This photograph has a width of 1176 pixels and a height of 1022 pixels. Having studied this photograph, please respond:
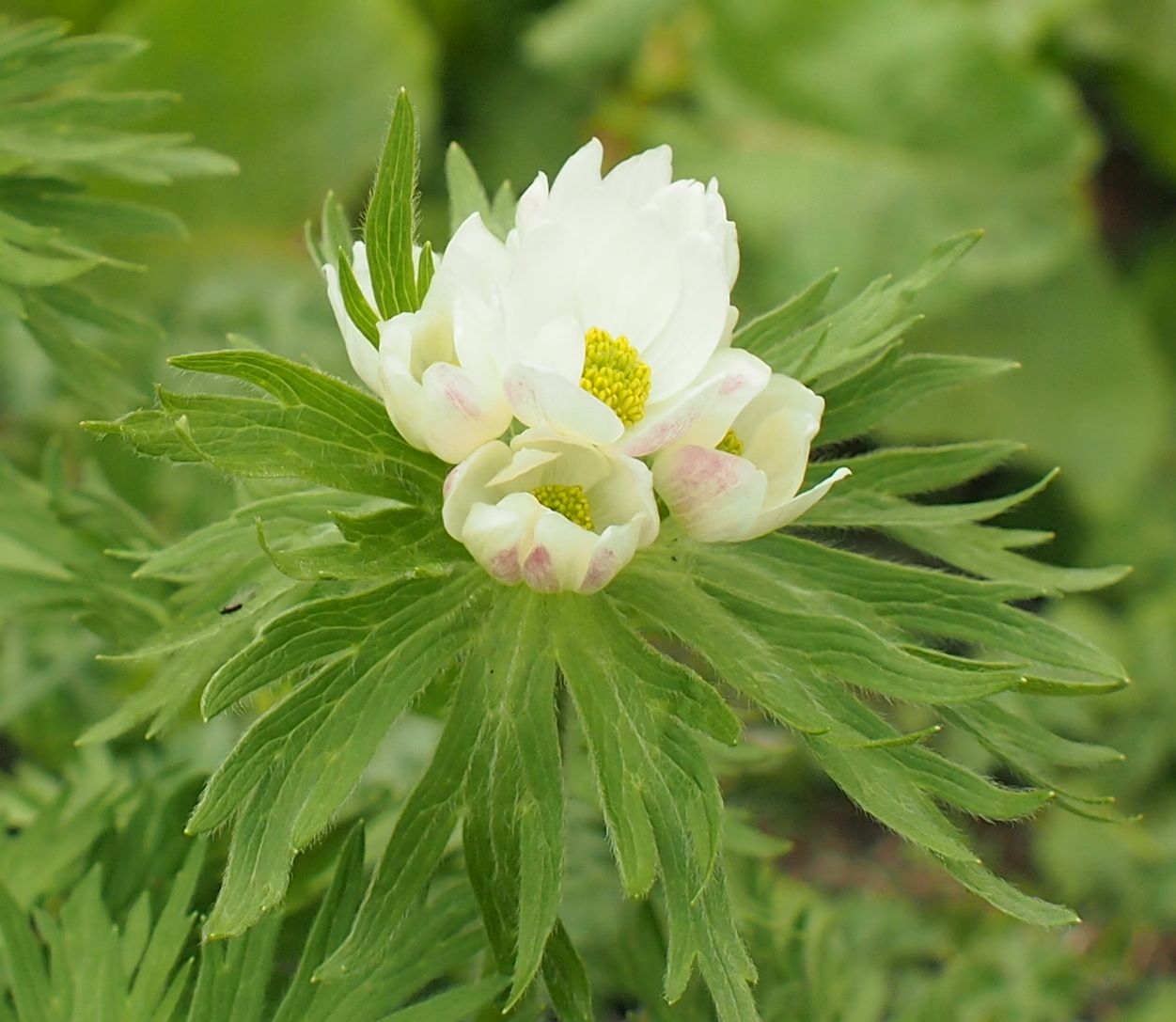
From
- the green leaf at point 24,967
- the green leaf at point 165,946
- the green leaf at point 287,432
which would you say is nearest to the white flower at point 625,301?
the green leaf at point 287,432

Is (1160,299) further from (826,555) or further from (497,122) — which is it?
(826,555)

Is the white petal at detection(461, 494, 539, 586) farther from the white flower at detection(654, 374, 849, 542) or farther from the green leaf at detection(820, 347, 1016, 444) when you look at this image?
A: the green leaf at detection(820, 347, 1016, 444)

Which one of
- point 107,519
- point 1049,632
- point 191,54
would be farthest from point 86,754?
point 191,54

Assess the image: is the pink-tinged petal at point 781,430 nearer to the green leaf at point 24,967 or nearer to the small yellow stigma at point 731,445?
the small yellow stigma at point 731,445

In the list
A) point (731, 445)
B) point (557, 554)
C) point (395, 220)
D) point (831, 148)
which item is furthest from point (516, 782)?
point (831, 148)

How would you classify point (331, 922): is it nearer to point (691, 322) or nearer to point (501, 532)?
point (501, 532)

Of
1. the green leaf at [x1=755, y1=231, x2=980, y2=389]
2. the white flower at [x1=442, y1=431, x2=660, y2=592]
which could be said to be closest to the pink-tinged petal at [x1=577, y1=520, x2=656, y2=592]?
the white flower at [x1=442, y1=431, x2=660, y2=592]

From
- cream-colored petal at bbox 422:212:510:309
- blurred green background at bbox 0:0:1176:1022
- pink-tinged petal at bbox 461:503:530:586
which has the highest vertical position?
cream-colored petal at bbox 422:212:510:309
